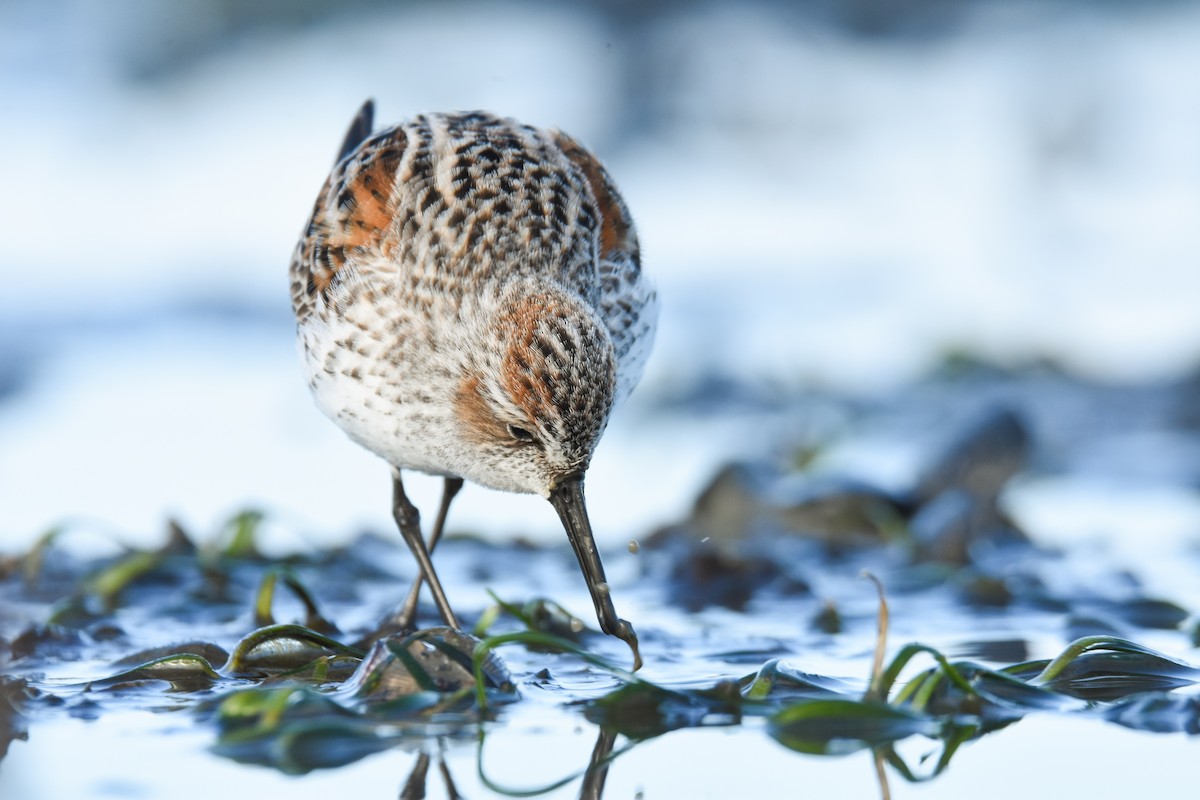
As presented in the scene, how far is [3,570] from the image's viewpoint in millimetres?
6594

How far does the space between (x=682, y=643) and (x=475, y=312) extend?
132cm

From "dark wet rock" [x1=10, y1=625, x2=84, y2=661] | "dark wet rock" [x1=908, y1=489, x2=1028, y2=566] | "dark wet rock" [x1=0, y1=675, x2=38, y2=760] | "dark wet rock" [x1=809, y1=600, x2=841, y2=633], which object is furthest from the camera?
"dark wet rock" [x1=908, y1=489, x2=1028, y2=566]

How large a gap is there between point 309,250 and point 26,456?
362 centimetres

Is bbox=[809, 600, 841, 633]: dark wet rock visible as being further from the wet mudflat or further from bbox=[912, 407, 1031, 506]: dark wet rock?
bbox=[912, 407, 1031, 506]: dark wet rock

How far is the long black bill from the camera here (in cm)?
486

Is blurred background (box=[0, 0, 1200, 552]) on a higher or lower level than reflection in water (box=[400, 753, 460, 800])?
higher

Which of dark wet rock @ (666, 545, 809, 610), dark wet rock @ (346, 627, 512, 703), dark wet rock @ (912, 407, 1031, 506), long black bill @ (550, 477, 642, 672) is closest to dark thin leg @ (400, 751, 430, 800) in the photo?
dark wet rock @ (346, 627, 512, 703)

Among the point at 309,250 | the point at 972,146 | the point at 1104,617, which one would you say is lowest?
the point at 1104,617

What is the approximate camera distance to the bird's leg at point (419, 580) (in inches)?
230

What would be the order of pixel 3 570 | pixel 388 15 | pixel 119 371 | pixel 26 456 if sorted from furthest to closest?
pixel 388 15 → pixel 119 371 → pixel 26 456 → pixel 3 570

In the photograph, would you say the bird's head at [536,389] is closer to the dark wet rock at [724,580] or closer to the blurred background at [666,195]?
the dark wet rock at [724,580]

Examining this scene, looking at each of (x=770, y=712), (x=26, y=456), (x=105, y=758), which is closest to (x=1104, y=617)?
(x=770, y=712)

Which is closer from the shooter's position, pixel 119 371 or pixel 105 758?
pixel 105 758

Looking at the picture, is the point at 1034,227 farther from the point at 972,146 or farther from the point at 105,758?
the point at 105,758
